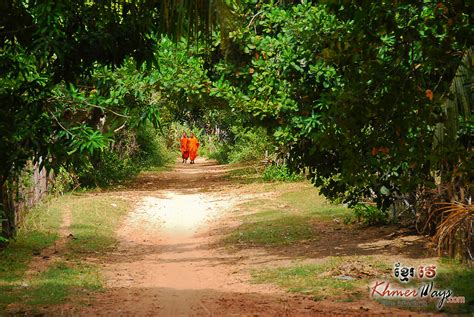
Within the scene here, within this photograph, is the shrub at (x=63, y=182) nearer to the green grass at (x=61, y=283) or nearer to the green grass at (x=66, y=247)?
the green grass at (x=66, y=247)

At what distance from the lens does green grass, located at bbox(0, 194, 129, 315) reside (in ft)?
26.4

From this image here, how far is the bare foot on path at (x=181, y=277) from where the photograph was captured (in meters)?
7.23

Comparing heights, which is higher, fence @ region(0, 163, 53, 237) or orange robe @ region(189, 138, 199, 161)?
fence @ region(0, 163, 53, 237)

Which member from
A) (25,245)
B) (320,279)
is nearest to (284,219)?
(25,245)

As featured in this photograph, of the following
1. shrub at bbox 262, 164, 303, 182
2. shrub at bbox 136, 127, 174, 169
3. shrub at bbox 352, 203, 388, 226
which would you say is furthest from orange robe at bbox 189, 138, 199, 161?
shrub at bbox 352, 203, 388, 226

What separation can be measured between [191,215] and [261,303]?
8925 millimetres

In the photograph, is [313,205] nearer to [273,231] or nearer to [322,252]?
[273,231]

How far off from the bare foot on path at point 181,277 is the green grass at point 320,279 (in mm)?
261

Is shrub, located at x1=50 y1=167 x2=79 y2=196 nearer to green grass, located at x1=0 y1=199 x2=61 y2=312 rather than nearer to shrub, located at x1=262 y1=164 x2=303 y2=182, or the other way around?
green grass, located at x1=0 y1=199 x2=61 y2=312

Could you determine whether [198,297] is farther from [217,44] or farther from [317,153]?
[217,44]
